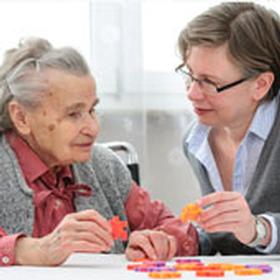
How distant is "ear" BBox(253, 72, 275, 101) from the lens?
6.50 feet

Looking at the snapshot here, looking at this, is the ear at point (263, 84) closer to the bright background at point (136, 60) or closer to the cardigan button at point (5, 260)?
the bright background at point (136, 60)

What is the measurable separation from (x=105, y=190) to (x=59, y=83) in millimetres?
319

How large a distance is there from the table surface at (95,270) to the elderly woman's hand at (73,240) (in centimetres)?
3

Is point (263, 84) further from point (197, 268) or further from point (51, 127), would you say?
point (197, 268)

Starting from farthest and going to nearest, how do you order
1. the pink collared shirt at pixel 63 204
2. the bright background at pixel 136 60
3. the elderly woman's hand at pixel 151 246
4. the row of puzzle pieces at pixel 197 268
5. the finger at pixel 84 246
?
the bright background at pixel 136 60, the pink collared shirt at pixel 63 204, the elderly woman's hand at pixel 151 246, the finger at pixel 84 246, the row of puzzle pieces at pixel 197 268

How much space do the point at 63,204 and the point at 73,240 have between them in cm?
36

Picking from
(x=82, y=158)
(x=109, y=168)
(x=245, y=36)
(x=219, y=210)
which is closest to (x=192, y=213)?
(x=219, y=210)

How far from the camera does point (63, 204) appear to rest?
1.86 meters

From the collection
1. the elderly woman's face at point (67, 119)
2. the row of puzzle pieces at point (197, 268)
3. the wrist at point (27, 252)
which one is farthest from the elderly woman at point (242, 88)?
the wrist at point (27, 252)

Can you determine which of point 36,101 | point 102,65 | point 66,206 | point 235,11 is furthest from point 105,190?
point 102,65

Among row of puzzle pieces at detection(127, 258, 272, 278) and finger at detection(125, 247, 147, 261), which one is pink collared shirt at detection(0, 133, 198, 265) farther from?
row of puzzle pieces at detection(127, 258, 272, 278)

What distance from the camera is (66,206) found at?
187 centimetres

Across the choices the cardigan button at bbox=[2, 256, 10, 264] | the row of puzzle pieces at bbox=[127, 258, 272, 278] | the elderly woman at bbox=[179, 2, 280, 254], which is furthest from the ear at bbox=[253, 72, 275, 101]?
the cardigan button at bbox=[2, 256, 10, 264]

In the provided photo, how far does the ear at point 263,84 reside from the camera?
198cm
